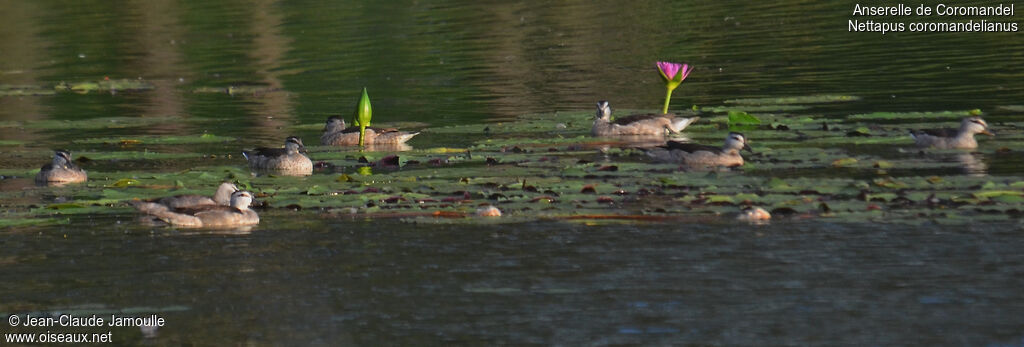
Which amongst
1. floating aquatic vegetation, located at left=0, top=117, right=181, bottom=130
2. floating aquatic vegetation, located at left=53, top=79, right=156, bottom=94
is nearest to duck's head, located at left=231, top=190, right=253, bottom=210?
floating aquatic vegetation, located at left=0, top=117, right=181, bottom=130

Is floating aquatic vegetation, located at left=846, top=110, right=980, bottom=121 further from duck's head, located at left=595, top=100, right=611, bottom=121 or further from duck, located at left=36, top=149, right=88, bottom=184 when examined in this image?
duck, located at left=36, top=149, right=88, bottom=184

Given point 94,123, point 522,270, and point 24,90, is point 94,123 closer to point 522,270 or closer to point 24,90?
point 24,90

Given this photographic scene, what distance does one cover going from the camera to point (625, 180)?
16.3 metres

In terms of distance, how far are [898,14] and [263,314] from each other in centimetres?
3586

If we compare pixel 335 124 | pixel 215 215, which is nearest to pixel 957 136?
pixel 215 215

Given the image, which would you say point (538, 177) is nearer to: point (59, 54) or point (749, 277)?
point (749, 277)

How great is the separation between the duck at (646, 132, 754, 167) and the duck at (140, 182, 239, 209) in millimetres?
5146

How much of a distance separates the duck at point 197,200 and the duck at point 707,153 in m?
5.15

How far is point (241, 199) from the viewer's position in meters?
14.9

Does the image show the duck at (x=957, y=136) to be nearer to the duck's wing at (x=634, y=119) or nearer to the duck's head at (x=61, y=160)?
the duck's wing at (x=634, y=119)

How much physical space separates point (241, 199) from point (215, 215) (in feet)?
1.00

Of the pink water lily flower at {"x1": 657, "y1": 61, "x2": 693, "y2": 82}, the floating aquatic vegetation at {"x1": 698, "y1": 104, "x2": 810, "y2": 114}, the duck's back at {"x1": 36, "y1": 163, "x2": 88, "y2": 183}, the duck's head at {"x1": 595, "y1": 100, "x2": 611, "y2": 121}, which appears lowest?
the duck's back at {"x1": 36, "y1": 163, "x2": 88, "y2": 183}

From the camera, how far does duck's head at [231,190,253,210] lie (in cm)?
1493

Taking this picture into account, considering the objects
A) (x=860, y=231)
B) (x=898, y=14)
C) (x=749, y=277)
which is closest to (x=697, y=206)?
(x=860, y=231)
